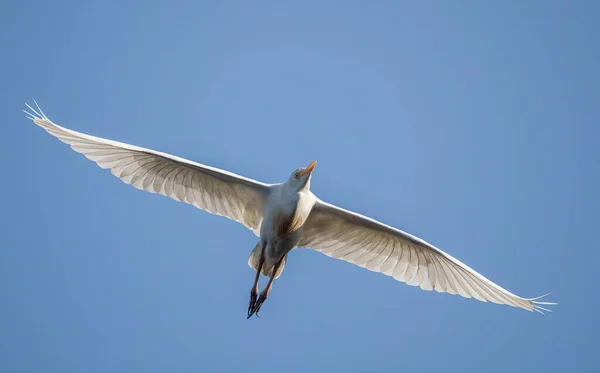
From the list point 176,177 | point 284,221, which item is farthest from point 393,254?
point 176,177

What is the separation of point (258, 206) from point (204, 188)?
34.8 inches

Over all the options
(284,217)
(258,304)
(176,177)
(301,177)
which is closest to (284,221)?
(284,217)

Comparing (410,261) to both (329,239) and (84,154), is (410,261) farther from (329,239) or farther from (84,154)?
(84,154)

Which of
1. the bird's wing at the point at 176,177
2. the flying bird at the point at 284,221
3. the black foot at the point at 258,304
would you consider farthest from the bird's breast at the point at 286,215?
the black foot at the point at 258,304

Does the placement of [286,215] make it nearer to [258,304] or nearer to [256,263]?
[256,263]

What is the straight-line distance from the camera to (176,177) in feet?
46.2

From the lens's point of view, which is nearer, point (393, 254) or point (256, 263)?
point (256, 263)

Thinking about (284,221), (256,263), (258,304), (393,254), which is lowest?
(258,304)

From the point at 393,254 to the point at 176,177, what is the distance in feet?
11.8

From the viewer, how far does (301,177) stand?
13.4 metres

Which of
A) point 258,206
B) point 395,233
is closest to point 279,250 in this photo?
point 258,206

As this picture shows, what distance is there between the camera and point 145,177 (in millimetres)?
13992

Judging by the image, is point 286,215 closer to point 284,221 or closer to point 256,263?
point 284,221

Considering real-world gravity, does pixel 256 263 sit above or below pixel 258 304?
above
